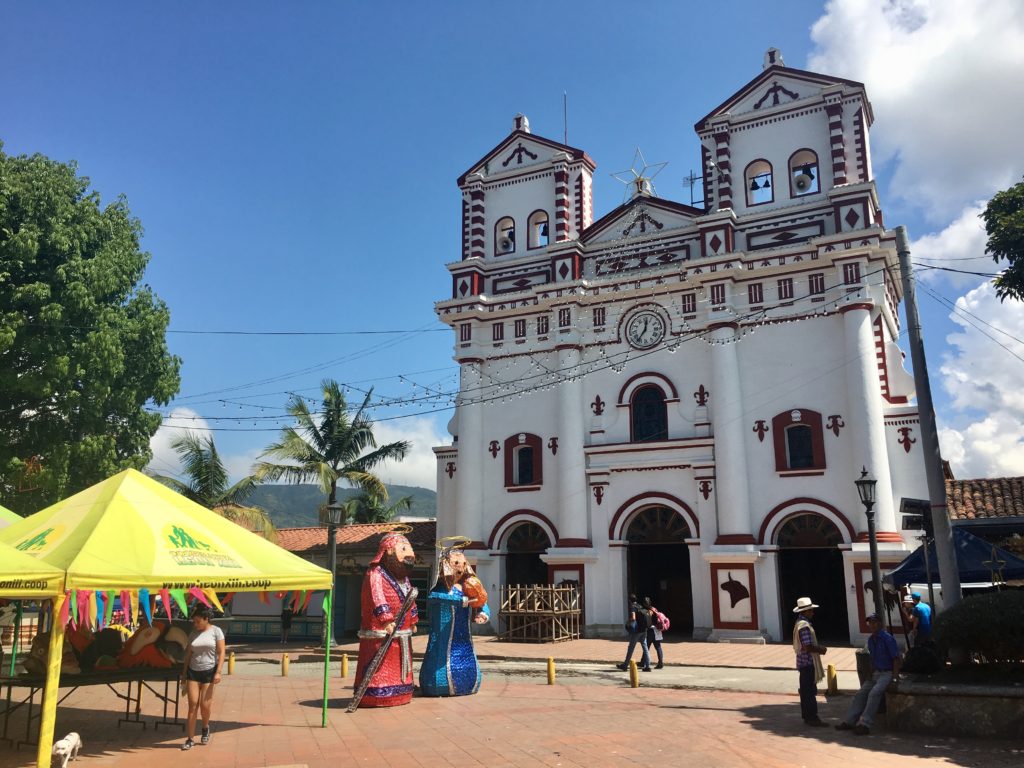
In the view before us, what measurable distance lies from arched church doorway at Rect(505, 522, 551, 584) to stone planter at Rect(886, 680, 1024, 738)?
16402 mm

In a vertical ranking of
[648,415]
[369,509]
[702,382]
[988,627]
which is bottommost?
[988,627]

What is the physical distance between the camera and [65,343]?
2069cm

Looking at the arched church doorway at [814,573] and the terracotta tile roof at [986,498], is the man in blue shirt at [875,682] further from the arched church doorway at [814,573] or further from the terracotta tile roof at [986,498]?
the arched church doorway at [814,573]

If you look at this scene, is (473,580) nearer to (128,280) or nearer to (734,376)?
(734,376)

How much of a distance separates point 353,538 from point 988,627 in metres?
21.9

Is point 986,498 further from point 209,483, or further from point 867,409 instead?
→ point 209,483

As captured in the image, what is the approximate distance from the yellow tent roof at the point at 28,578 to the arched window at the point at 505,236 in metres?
22.2

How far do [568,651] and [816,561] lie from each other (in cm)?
900

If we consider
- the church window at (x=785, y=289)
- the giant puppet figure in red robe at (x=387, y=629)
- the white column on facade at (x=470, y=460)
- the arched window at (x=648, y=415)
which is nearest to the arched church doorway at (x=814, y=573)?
the arched window at (x=648, y=415)

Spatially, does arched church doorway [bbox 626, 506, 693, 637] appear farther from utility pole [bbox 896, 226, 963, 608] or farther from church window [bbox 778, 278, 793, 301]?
utility pole [bbox 896, 226, 963, 608]

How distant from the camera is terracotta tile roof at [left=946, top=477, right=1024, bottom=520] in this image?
65.2ft

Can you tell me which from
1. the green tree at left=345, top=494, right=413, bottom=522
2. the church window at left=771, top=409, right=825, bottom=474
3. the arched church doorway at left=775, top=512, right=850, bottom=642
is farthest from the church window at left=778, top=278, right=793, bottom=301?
the green tree at left=345, top=494, right=413, bottom=522

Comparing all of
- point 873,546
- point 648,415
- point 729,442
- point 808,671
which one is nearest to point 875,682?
point 808,671

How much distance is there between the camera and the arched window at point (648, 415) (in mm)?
24969
